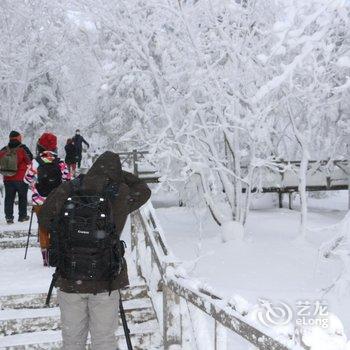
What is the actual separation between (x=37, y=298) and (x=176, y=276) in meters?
1.98

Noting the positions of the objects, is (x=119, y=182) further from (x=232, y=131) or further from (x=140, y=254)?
(x=232, y=131)

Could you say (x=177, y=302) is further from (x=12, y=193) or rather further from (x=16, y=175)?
(x=12, y=193)

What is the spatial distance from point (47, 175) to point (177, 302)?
2.59 meters

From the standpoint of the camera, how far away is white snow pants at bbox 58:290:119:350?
3691 mm

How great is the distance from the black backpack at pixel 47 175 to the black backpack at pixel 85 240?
9.33 ft

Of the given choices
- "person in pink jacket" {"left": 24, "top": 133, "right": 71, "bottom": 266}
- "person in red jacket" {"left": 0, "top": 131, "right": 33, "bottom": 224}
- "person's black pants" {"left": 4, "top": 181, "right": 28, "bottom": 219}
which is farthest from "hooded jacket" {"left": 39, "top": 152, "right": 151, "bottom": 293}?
"person's black pants" {"left": 4, "top": 181, "right": 28, "bottom": 219}

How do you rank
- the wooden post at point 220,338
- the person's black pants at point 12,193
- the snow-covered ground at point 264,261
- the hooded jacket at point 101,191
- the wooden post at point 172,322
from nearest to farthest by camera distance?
1. the wooden post at point 220,338
2. the hooded jacket at point 101,191
3. the wooden post at point 172,322
4. the snow-covered ground at point 264,261
5. the person's black pants at point 12,193

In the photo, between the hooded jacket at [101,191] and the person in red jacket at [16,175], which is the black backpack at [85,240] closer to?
the hooded jacket at [101,191]

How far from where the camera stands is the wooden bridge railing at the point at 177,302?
112 inches

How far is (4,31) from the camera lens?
727 inches

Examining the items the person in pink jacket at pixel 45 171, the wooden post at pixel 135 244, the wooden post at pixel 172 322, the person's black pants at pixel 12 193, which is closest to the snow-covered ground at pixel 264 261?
the wooden post at pixel 172 322

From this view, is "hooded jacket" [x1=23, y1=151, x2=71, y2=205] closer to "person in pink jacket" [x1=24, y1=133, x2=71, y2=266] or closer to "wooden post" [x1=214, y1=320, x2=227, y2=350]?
"person in pink jacket" [x1=24, y1=133, x2=71, y2=266]

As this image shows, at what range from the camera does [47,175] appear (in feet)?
20.9

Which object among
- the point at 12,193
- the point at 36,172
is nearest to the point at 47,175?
→ the point at 36,172
